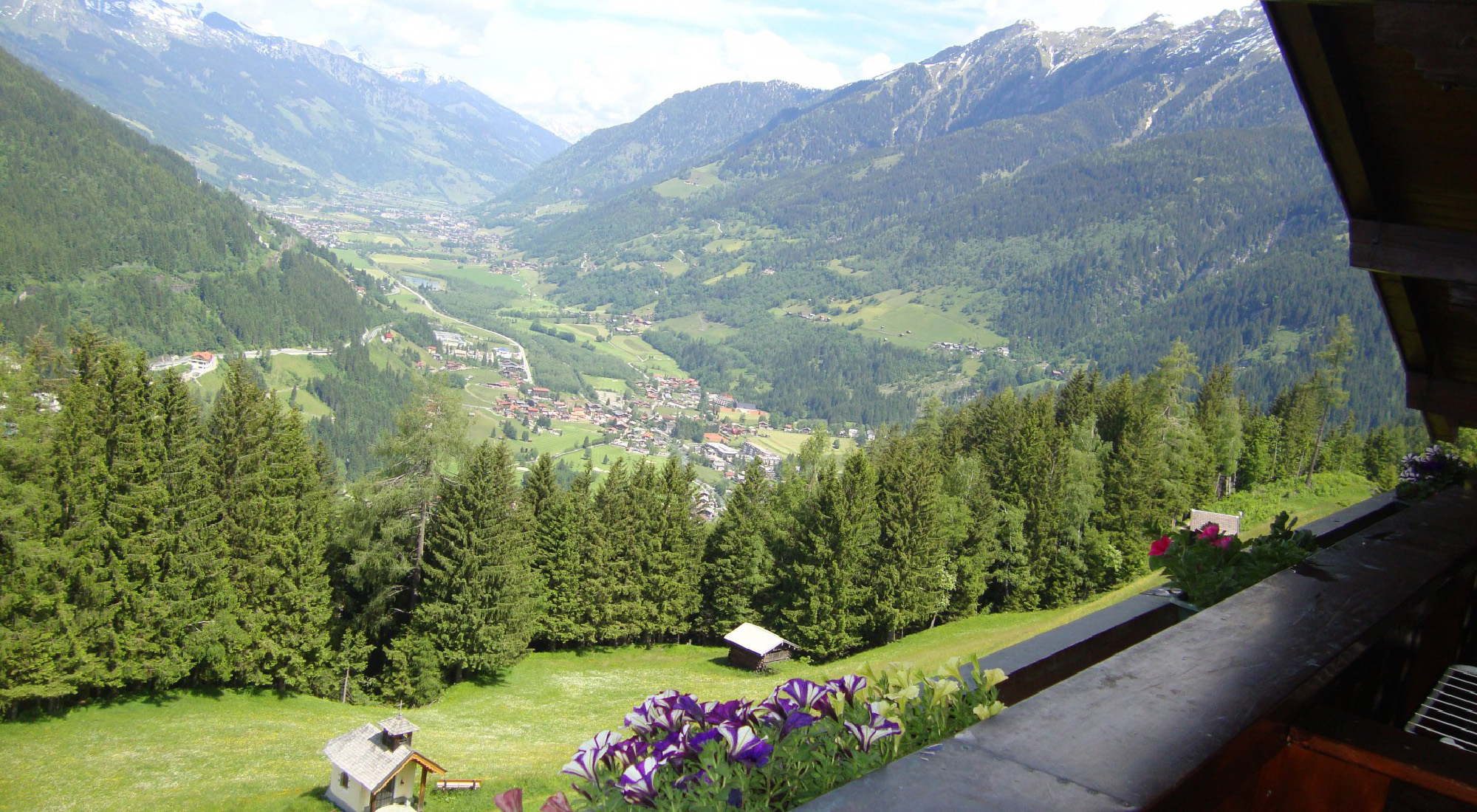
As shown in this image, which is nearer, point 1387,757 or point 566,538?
point 1387,757

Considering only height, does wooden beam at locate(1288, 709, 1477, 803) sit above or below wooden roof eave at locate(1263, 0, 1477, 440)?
below

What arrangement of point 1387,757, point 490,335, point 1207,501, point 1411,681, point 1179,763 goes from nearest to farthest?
point 1179,763 → point 1387,757 → point 1411,681 → point 1207,501 → point 490,335

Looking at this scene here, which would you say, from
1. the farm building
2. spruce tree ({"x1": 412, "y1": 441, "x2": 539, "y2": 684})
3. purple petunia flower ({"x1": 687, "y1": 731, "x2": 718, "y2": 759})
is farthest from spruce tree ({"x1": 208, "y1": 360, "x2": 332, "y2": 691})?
purple petunia flower ({"x1": 687, "y1": 731, "x2": 718, "y2": 759})

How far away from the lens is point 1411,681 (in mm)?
2510

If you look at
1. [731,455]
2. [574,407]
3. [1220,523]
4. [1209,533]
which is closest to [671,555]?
[1220,523]

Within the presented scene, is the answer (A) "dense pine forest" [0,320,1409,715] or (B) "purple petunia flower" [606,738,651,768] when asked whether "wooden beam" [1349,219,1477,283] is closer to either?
(B) "purple petunia flower" [606,738,651,768]

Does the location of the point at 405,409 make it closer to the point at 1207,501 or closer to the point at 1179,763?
the point at 1179,763

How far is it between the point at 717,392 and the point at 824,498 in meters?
150

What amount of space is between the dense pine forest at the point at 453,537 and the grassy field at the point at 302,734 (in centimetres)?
93

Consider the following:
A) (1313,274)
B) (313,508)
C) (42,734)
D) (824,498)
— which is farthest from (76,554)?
(1313,274)

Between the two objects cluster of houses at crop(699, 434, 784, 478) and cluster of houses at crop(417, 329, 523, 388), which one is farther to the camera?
cluster of houses at crop(417, 329, 523, 388)

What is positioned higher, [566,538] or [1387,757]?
[1387,757]

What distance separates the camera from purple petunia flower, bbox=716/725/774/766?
160cm

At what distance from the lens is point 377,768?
15820 millimetres
